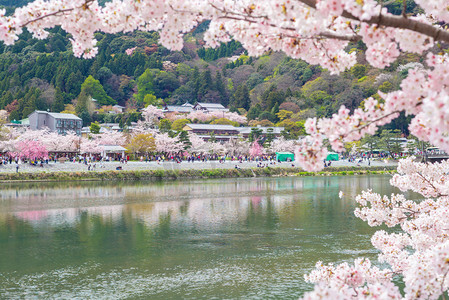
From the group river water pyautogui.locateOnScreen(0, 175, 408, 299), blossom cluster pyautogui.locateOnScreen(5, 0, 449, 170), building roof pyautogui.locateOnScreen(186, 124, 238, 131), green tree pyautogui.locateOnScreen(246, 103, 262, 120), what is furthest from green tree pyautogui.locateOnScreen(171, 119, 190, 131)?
blossom cluster pyautogui.locateOnScreen(5, 0, 449, 170)

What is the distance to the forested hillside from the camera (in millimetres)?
60969

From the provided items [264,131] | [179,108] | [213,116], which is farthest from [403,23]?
[179,108]

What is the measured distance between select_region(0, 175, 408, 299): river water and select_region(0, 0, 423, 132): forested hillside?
36632mm

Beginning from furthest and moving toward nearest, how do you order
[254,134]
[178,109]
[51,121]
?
[178,109]
[51,121]
[254,134]

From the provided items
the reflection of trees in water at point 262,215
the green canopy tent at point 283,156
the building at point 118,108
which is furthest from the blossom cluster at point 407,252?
the building at point 118,108

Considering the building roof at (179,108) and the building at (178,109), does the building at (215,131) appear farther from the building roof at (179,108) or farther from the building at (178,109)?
the building roof at (179,108)

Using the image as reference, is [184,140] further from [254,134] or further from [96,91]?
[96,91]

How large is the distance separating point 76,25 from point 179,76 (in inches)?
3291

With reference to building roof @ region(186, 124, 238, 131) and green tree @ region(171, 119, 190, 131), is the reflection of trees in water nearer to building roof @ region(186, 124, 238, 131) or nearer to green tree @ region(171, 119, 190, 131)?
building roof @ region(186, 124, 238, 131)

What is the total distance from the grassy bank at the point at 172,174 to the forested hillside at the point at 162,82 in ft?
48.2

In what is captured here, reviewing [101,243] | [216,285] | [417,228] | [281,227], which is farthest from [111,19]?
[281,227]

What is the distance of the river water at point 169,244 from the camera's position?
363 inches

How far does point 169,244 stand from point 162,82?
7058 centimetres

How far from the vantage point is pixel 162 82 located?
80.9 metres
